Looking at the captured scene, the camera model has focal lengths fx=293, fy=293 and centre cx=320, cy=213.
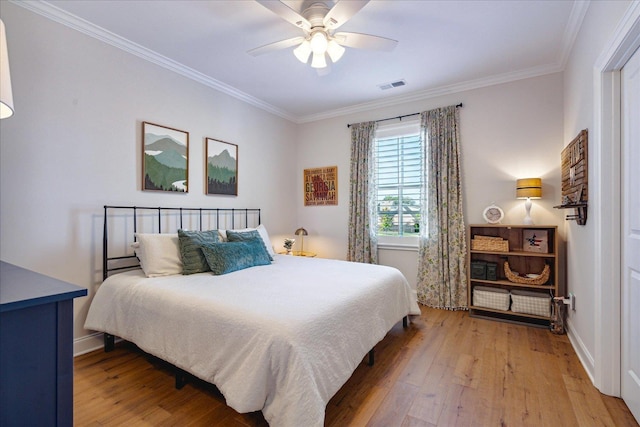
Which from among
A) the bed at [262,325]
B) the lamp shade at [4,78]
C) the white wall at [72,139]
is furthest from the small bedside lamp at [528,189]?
the lamp shade at [4,78]

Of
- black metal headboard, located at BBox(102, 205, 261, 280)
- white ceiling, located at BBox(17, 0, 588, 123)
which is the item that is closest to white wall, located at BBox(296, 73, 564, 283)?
white ceiling, located at BBox(17, 0, 588, 123)

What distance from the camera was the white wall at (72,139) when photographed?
2.11 m

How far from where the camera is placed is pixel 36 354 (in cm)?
82

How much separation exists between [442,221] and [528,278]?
1.04 m

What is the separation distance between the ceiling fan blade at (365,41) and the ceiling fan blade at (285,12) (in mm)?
285

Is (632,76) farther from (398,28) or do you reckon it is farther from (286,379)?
(286,379)

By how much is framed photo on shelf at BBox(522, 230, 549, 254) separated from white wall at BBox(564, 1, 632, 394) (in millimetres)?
344

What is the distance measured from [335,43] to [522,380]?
281 centimetres

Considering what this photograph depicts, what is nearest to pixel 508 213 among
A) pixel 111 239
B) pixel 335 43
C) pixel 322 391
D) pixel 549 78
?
pixel 549 78

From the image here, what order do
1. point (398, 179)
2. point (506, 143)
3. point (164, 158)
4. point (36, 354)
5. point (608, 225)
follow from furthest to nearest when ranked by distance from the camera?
point (398, 179), point (506, 143), point (164, 158), point (608, 225), point (36, 354)

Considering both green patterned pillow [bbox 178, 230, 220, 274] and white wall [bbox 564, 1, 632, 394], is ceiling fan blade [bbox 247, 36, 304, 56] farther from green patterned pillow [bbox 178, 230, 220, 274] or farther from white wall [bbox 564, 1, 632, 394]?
white wall [bbox 564, 1, 632, 394]

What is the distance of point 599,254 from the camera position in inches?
74.9

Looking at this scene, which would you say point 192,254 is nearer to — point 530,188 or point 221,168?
point 221,168

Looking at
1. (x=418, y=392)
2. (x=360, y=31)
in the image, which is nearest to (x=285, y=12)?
(x=360, y=31)
